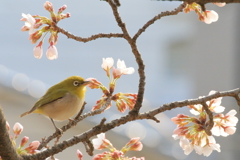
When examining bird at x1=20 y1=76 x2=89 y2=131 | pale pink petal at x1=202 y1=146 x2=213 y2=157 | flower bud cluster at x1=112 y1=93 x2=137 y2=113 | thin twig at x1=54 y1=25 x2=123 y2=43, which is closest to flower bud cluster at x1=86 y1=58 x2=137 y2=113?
flower bud cluster at x1=112 y1=93 x2=137 y2=113

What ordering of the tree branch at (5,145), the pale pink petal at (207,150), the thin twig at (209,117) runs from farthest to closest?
the pale pink petal at (207,150), the thin twig at (209,117), the tree branch at (5,145)

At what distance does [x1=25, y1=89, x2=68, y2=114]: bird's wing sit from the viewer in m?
1.32

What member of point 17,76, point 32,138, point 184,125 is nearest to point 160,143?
point 32,138

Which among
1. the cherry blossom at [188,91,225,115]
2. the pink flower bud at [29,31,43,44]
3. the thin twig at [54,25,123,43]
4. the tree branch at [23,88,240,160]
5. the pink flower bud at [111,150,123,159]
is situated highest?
the pink flower bud at [29,31,43,44]

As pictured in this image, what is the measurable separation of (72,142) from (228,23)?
4.62 m

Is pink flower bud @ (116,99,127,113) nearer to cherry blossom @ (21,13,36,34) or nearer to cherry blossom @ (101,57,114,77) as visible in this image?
cherry blossom @ (101,57,114,77)

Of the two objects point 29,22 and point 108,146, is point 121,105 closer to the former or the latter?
point 108,146

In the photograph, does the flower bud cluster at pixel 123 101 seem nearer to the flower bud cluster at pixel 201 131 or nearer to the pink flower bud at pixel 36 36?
the flower bud cluster at pixel 201 131

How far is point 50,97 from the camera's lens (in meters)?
1.35

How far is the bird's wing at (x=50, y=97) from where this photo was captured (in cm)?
132

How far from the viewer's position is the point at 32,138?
3496 mm

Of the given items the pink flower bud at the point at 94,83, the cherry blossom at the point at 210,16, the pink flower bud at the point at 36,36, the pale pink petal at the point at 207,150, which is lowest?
the pale pink petal at the point at 207,150

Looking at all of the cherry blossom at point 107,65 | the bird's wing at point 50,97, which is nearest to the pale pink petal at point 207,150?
the cherry blossom at point 107,65

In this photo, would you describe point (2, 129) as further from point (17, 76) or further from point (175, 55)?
point (175, 55)
